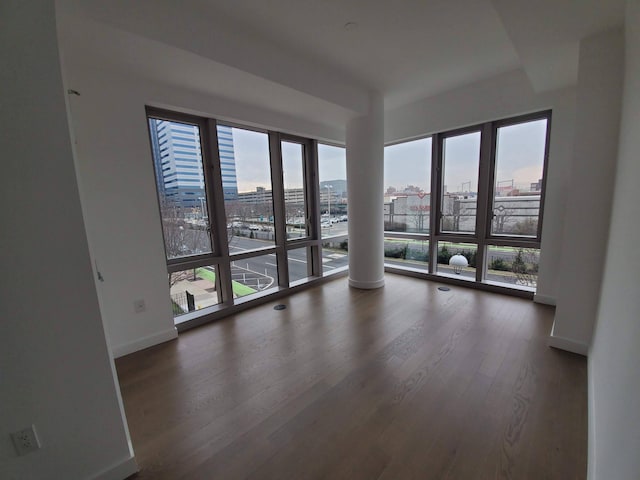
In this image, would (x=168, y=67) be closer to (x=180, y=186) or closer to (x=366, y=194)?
(x=180, y=186)

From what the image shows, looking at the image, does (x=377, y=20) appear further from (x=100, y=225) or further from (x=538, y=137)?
(x=100, y=225)

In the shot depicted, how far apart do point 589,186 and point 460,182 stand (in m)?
1.92

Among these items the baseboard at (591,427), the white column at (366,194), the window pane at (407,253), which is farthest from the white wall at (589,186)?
the window pane at (407,253)

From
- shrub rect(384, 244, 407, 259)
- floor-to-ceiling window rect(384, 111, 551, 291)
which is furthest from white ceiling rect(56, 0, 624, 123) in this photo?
shrub rect(384, 244, 407, 259)

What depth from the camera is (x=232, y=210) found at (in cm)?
334

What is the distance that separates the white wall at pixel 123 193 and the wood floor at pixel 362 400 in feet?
1.30

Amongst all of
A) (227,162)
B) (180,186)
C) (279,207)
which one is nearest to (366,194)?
(279,207)

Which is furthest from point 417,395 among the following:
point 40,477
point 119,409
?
point 40,477

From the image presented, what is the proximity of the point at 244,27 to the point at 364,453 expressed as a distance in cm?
318

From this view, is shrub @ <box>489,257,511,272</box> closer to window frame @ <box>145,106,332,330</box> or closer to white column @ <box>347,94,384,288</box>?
white column @ <box>347,94,384,288</box>

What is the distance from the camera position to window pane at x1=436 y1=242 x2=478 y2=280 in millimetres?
3963

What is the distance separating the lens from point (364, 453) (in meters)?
1.41

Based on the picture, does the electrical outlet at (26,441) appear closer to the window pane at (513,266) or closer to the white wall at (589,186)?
the white wall at (589,186)

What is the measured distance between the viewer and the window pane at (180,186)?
9.06ft
